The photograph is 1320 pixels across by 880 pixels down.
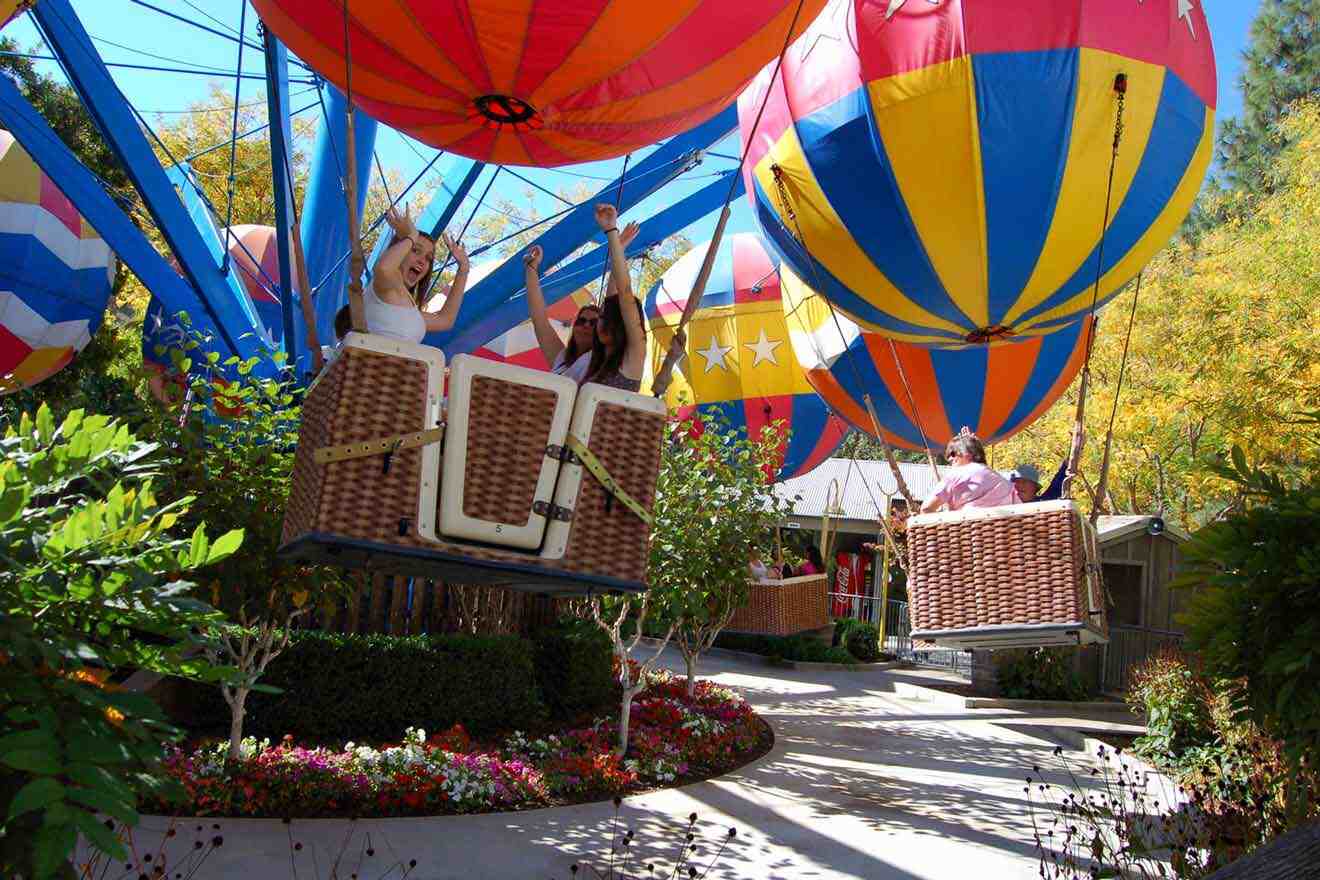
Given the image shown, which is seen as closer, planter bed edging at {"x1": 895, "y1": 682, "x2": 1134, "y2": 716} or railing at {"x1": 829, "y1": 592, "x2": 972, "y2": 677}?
planter bed edging at {"x1": 895, "y1": 682, "x2": 1134, "y2": 716}

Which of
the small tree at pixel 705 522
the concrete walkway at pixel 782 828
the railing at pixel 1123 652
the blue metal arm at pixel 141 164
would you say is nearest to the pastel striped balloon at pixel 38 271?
the blue metal arm at pixel 141 164

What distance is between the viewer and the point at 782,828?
6730 millimetres

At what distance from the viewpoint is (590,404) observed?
359 centimetres

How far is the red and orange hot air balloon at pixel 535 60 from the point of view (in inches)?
167

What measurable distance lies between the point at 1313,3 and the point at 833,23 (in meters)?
38.4

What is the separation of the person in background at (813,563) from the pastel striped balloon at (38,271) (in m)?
10.00

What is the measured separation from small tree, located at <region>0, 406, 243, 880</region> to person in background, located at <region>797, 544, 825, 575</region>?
14324 millimetres

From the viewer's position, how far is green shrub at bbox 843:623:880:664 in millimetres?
19422

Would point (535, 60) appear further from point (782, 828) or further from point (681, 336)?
point (782, 828)

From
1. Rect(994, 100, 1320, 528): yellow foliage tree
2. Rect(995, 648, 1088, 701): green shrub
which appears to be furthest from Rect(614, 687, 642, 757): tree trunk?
Rect(994, 100, 1320, 528): yellow foliage tree

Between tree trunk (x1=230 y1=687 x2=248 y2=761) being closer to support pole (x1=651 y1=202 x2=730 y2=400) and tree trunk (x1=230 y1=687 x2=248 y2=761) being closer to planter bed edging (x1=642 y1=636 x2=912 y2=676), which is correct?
support pole (x1=651 y1=202 x2=730 y2=400)

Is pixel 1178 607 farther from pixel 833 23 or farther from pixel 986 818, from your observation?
pixel 833 23

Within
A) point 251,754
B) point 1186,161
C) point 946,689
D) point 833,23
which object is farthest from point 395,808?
point 946,689

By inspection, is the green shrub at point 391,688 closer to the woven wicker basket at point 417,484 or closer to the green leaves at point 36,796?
the woven wicker basket at point 417,484
